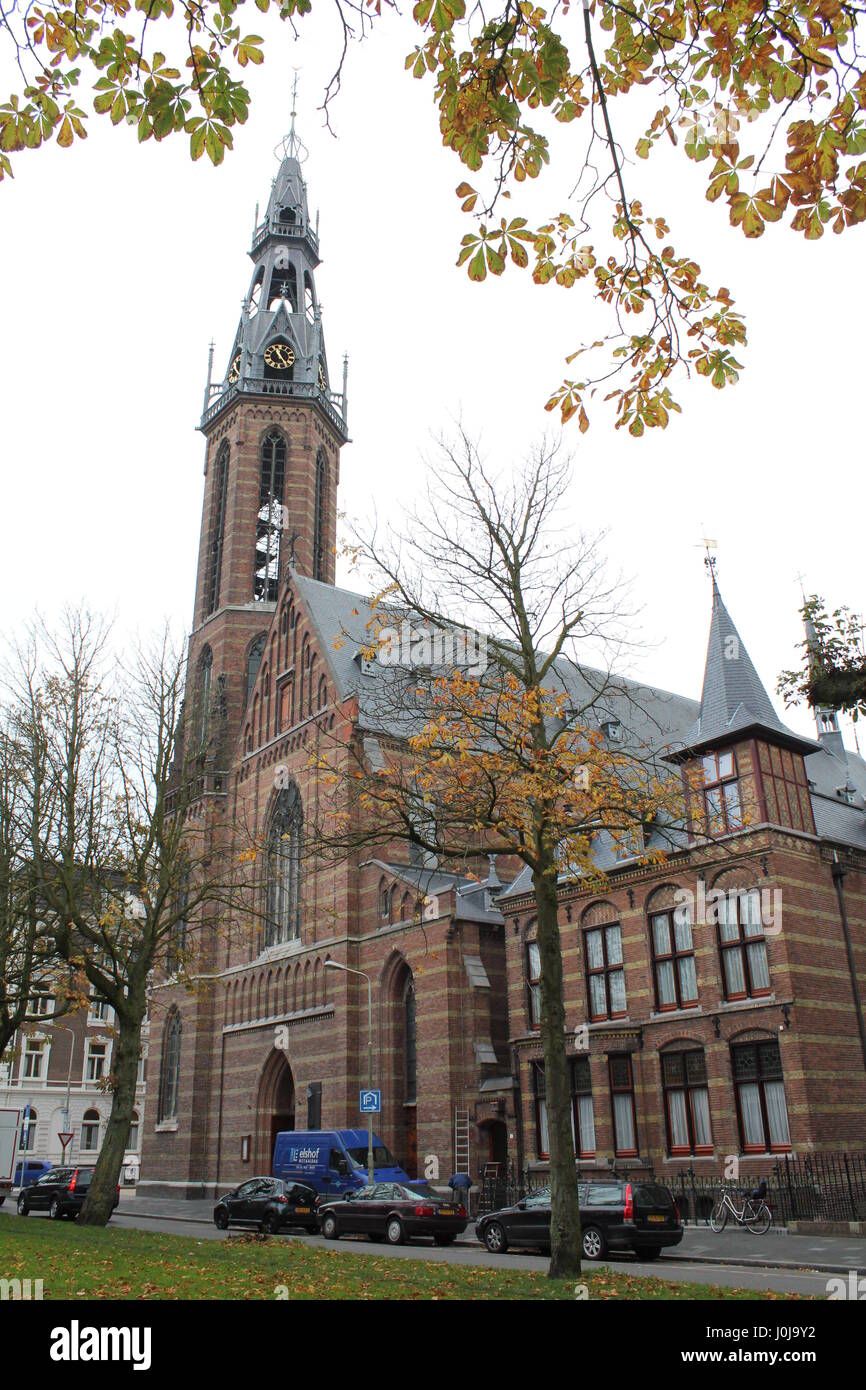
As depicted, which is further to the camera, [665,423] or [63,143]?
[665,423]

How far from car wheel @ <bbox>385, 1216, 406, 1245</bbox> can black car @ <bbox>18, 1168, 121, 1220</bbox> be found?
10856 mm

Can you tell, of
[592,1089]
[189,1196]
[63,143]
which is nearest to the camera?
[63,143]

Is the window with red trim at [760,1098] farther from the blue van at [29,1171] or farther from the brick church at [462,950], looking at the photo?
the blue van at [29,1171]

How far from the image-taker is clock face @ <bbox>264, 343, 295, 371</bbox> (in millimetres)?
54906

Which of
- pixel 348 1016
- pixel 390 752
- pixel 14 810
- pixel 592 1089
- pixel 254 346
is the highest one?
pixel 254 346

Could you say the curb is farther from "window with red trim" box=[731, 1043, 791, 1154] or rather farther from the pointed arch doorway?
the pointed arch doorway

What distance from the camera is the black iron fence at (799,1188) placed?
21.1 metres

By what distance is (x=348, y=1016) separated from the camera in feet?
112

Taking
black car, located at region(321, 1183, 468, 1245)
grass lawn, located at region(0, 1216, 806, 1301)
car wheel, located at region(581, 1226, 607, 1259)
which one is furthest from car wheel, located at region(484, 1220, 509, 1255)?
grass lawn, located at region(0, 1216, 806, 1301)

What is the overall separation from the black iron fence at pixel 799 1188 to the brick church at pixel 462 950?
49cm

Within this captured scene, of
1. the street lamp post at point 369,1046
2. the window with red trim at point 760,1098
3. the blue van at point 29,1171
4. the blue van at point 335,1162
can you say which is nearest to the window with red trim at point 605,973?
the window with red trim at point 760,1098
